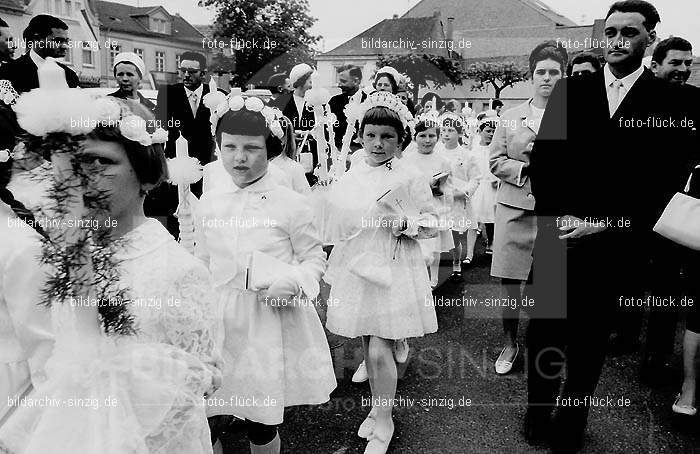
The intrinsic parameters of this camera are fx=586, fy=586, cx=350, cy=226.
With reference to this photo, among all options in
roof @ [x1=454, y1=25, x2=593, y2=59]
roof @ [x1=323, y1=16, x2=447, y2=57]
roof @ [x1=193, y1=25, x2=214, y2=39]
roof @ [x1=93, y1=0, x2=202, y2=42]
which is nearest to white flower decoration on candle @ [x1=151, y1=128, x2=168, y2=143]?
roof @ [x1=193, y1=25, x2=214, y2=39]

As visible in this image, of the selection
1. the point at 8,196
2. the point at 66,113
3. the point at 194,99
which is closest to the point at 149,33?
the point at 194,99

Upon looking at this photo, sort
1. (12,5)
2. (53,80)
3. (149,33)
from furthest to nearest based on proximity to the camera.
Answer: (149,33) < (12,5) < (53,80)

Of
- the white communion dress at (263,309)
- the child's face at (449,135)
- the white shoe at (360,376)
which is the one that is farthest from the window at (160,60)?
the white communion dress at (263,309)

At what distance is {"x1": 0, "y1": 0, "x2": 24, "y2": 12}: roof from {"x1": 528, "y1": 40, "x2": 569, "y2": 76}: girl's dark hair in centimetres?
2707

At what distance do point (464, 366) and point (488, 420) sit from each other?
2.69ft

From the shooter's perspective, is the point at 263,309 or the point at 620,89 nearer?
the point at 263,309

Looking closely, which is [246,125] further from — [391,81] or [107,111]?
[391,81]

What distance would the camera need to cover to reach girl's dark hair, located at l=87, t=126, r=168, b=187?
63.6 inches

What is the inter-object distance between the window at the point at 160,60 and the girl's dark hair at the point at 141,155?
36461 millimetres

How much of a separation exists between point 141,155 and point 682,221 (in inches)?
98.4

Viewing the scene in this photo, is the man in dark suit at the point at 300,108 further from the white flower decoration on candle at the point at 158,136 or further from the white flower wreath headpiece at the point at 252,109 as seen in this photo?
the white flower decoration on candle at the point at 158,136

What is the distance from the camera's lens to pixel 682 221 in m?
2.84

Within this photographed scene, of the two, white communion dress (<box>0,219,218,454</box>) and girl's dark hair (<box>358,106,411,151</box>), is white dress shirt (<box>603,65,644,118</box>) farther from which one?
white communion dress (<box>0,219,218,454</box>)

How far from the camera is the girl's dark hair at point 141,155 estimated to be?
1.61 m
